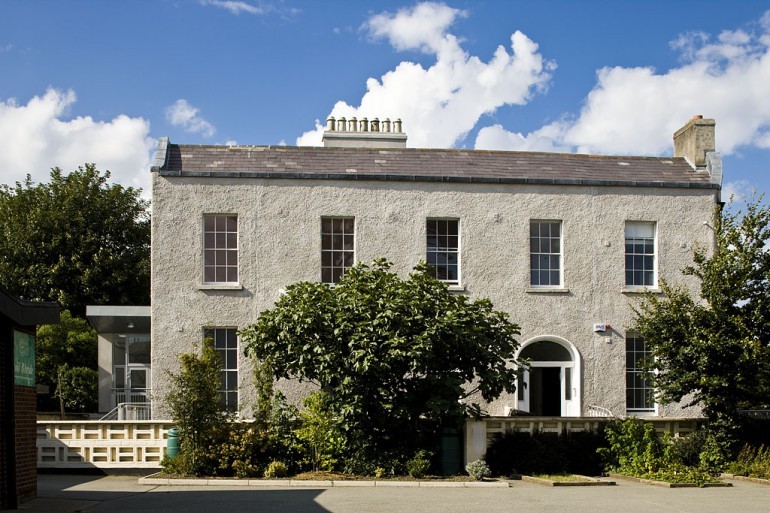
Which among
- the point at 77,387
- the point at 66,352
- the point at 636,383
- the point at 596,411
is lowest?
the point at 77,387

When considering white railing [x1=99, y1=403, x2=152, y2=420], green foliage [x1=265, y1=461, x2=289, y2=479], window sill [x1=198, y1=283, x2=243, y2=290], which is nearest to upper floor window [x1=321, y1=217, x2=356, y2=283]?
window sill [x1=198, y1=283, x2=243, y2=290]

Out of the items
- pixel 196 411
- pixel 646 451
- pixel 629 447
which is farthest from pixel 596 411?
pixel 196 411

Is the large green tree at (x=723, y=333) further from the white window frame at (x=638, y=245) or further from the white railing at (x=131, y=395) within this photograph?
the white railing at (x=131, y=395)

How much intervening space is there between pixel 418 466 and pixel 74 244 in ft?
90.6

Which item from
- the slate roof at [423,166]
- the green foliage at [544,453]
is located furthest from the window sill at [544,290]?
the green foliage at [544,453]

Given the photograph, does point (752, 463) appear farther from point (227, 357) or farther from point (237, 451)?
point (227, 357)

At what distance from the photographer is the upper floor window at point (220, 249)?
24656 millimetres

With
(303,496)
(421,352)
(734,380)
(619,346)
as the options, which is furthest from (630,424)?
(303,496)

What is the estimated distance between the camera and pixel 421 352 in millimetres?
19250

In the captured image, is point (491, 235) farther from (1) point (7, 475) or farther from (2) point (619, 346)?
(1) point (7, 475)

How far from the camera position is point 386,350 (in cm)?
1958

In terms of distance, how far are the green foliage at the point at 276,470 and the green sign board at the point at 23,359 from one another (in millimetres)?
5537

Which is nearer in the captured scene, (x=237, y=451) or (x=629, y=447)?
(x=237, y=451)

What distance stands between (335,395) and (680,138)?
47.4 feet
